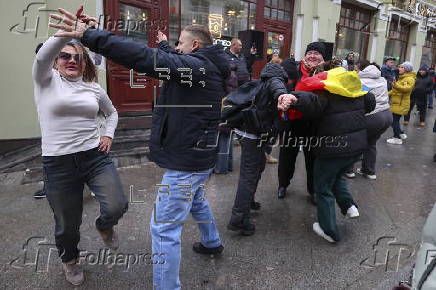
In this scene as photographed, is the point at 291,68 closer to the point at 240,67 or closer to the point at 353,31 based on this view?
the point at 240,67

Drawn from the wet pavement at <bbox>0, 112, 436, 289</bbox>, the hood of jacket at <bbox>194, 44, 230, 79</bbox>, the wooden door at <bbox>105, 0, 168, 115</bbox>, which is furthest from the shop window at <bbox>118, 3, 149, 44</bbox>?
the hood of jacket at <bbox>194, 44, 230, 79</bbox>

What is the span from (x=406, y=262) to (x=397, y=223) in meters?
0.76

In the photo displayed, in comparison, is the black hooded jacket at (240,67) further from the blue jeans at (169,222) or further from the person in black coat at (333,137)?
the blue jeans at (169,222)

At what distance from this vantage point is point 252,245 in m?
3.09

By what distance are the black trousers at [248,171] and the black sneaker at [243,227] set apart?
0.07m

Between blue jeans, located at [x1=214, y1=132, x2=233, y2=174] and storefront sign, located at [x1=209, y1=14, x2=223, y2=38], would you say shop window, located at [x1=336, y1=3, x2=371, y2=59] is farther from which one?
blue jeans, located at [x1=214, y1=132, x2=233, y2=174]

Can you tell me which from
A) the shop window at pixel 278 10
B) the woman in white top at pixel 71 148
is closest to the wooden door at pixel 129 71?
the shop window at pixel 278 10

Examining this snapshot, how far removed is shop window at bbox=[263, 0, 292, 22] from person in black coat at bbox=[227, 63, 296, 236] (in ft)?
23.6

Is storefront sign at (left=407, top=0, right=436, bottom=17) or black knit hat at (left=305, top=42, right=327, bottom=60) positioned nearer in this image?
black knit hat at (left=305, top=42, right=327, bottom=60)

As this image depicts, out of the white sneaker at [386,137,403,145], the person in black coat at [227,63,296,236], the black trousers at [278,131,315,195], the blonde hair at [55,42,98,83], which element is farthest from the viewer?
the white sneaker at [386,137,403,145]

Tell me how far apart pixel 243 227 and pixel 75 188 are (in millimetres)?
1572

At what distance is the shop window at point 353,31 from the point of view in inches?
476

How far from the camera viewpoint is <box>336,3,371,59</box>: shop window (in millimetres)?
12094

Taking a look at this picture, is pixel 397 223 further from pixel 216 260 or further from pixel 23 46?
pixel 23 46
